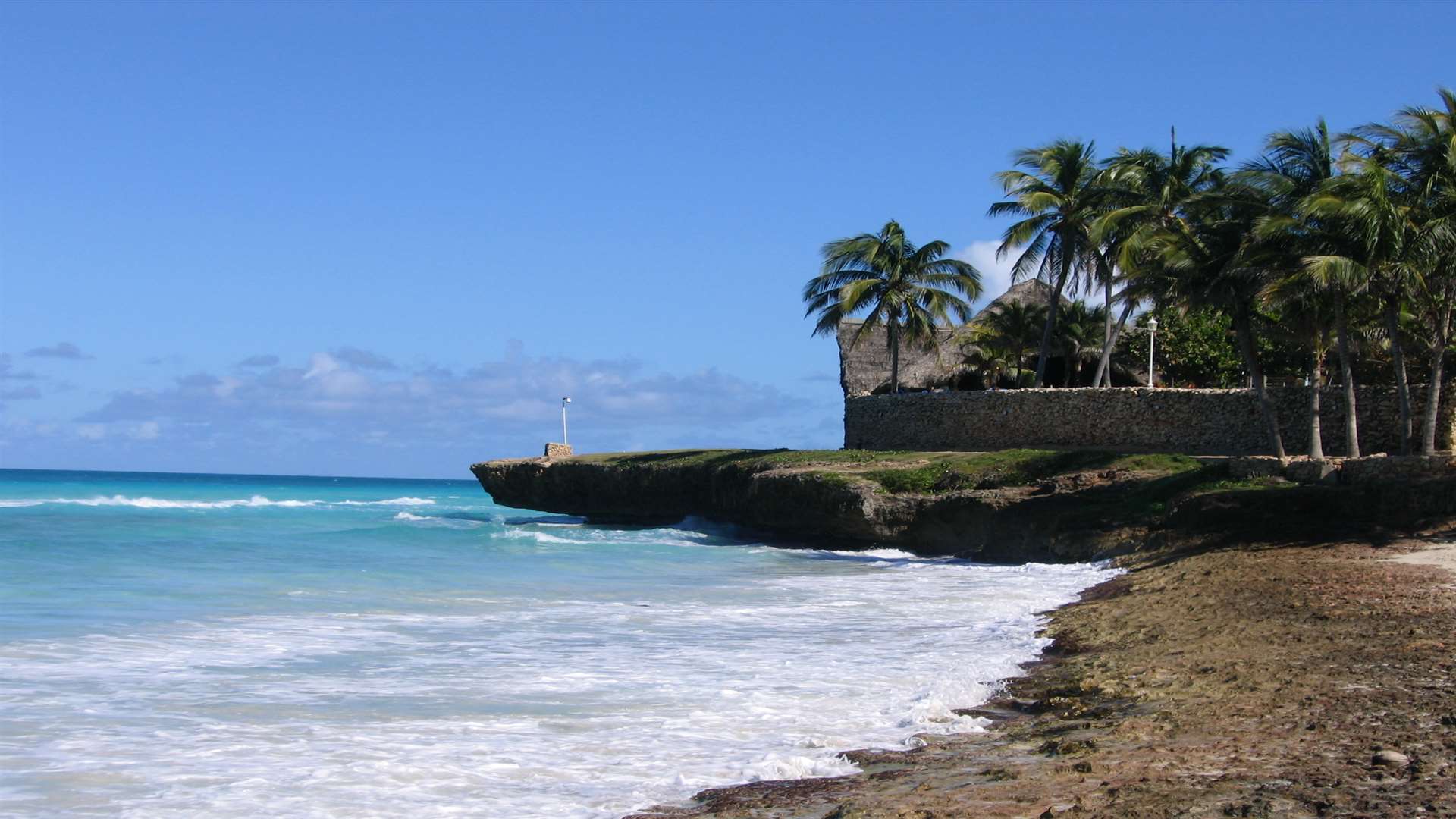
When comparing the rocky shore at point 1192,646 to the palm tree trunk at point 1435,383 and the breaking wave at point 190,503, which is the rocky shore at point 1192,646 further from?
the breaking wave at point 190,503

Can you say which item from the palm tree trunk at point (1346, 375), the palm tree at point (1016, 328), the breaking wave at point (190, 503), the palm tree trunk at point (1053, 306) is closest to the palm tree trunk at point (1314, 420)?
the palm tree trunk at point (1346, 375)

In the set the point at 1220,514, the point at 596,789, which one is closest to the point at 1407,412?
the point at 1220,514

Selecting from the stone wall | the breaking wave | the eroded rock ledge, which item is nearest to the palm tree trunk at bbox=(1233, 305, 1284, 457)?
the eroded rock ledge

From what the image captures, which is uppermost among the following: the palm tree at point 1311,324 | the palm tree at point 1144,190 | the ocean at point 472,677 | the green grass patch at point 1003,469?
the palm tree at point 1144,190

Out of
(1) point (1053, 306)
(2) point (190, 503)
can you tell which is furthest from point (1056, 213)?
(2) point (190, 503)

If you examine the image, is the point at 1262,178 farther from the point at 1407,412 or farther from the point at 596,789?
the point at 596,789

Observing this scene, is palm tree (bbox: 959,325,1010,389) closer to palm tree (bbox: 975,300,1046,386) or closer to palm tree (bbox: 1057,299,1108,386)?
palm tree (bbox: 975,300,1046,386)

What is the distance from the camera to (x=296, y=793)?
6.29m

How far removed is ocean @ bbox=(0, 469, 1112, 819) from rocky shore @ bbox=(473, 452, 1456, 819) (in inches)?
25.1

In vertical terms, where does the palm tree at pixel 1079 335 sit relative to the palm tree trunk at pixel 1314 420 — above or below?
above

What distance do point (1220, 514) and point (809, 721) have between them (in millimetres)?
13033

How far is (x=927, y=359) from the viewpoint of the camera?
4175 cm

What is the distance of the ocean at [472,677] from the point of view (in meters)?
6.48

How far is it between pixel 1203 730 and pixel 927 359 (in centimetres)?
3562
